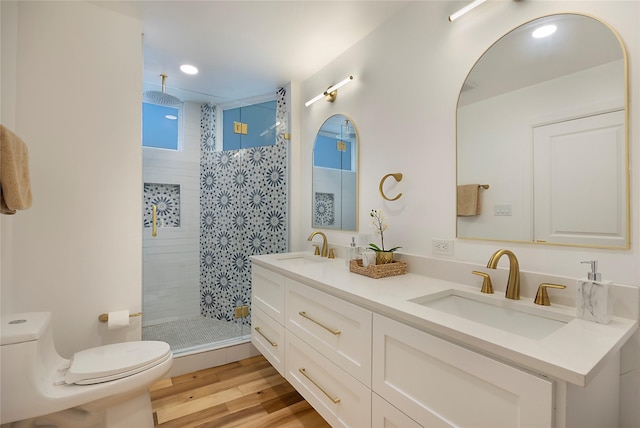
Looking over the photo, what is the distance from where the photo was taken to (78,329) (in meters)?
1.77

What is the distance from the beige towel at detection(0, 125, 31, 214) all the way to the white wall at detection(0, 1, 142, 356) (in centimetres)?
52

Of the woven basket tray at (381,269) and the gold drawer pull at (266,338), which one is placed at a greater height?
the woven basket tray at (381,269)

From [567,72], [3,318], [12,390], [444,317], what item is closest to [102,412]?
[12,390]

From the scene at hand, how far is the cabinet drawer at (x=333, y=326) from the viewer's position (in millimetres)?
1168

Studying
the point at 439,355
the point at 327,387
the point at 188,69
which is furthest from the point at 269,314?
the point at 188,69

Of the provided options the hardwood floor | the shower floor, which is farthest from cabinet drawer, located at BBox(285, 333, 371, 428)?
the shower floor

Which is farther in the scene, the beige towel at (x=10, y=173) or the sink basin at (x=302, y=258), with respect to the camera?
the sink basin at (x=302, y=258)

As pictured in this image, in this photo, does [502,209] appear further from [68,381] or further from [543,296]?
[68,381]

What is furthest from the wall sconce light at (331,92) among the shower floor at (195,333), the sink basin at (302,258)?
the shower floor at (195,333)

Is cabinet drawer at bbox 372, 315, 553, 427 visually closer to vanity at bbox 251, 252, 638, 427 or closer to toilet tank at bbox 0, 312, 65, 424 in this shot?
vanity at bbox 251, 252, 638, 427

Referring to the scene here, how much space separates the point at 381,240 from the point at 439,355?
99 centimetres

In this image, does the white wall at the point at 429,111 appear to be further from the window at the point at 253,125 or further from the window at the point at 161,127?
the window at the point at 161,127

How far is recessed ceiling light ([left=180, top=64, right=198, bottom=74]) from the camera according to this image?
8.06 feet

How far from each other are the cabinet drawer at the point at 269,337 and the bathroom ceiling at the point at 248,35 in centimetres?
194
